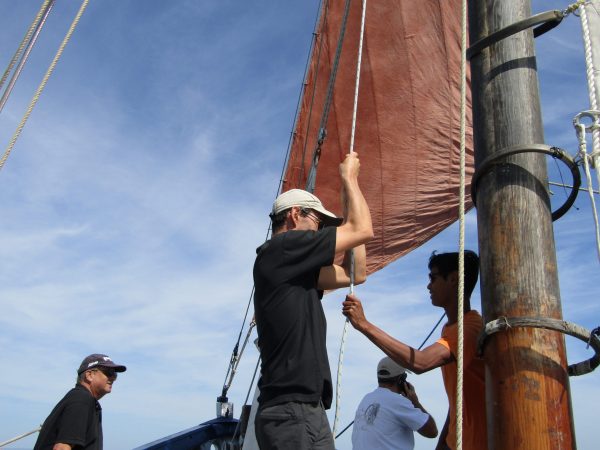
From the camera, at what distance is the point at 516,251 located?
6.39ft

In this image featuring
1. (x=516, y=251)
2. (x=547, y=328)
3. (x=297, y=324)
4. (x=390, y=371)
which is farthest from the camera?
(x=390, y=371)

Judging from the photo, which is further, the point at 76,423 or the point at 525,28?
the point at 76,423

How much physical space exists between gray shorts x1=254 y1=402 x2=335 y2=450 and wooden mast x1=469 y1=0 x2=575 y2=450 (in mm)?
512

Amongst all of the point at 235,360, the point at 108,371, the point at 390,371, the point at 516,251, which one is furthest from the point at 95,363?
the point at 235,360

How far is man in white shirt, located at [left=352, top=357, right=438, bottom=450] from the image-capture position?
3.62 m

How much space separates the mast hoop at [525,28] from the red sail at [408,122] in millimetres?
4751

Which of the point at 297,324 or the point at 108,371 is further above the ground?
the point at 108,371

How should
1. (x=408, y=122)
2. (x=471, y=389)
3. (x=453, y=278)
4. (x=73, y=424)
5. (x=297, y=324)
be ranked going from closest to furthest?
(x=297, y=324), (x=471, y=389), (x=453, y=278), (x=73, y=424), (x=408, y=122)

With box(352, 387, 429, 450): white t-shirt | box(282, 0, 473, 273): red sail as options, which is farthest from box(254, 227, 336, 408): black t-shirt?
box(282, 0, 473, 273): red sail

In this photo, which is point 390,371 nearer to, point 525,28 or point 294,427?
point 294,427

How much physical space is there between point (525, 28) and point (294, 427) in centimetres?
157

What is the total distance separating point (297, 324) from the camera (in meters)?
2.08

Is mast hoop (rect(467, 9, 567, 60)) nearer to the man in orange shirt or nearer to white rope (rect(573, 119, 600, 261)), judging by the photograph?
white rope (rect(573, 119, 600, 261))

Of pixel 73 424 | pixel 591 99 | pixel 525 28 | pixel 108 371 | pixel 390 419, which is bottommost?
pixel 73 424
